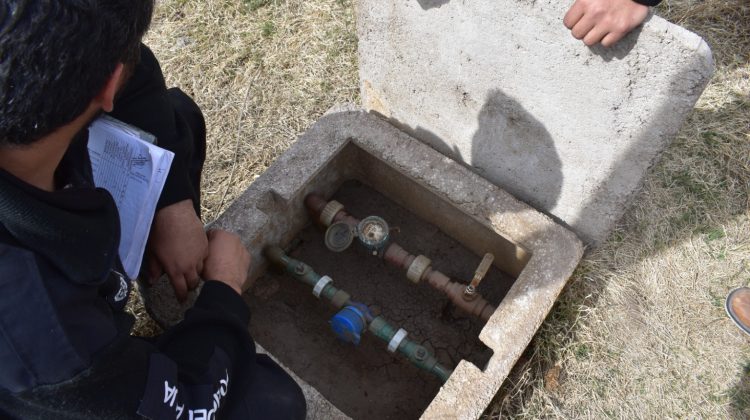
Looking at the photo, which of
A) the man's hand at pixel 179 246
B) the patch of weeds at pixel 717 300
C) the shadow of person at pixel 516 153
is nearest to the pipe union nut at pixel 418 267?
the shadow of person at pixel 516 153

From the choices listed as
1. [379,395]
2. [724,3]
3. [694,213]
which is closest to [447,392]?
[379,395]

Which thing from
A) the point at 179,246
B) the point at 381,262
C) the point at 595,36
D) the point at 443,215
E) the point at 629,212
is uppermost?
the point at 595,36

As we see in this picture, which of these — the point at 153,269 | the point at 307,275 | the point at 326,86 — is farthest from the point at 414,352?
the point at 326,86

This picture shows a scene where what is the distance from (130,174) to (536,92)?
1291 millimetres

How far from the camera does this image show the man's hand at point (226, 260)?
177 cm

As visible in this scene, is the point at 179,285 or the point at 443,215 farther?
the point at 443,215

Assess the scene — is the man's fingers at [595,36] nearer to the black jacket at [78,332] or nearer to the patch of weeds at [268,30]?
the black jacket at [78,332]

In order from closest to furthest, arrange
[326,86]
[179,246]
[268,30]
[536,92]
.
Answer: [179,246] → [536,92] → [326,86] → [268,30]

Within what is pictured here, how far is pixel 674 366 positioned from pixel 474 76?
132cm

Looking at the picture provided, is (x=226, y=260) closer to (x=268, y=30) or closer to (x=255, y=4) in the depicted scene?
(x=268, y=30)

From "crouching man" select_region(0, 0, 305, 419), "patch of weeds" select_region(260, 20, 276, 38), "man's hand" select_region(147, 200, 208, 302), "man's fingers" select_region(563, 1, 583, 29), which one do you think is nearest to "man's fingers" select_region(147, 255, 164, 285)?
"man's hand" select_region(147, 200, 208, 302)

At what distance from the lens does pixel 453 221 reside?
238 cm

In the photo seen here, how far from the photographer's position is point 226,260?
1.82 meters

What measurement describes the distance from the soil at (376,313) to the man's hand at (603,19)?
1114mm
